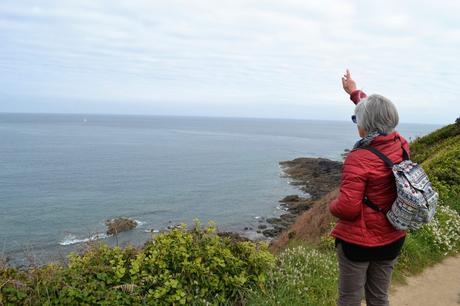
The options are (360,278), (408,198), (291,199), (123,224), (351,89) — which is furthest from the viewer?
(291,199)

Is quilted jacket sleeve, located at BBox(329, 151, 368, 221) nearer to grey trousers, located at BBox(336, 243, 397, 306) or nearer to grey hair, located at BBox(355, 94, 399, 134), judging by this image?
grey hair, located at BBox(355, 94, 399, 134)

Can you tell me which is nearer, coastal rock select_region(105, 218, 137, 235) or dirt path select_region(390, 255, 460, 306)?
dirt path select_region(390, 255, 460, 306)

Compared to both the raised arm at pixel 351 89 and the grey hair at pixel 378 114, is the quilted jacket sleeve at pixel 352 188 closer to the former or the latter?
the grey hair at pixel 378 114

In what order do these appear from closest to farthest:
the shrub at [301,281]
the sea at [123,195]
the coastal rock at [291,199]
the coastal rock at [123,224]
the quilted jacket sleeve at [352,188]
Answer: the quilted jacket sleeve at [352,188], the shrub at [301,281], the sea at [123,195], the coastal rock at [123,224], the coastal rock at [291,199]

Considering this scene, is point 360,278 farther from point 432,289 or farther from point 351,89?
point 432,289

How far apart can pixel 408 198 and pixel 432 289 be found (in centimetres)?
402

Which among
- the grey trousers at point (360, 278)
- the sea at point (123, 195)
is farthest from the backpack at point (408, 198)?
the sea at point (123, 195)

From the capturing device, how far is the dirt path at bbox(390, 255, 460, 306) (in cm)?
585

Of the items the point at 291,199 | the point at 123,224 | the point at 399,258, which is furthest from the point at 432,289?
the point at 291,199

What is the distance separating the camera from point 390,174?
3297 mm

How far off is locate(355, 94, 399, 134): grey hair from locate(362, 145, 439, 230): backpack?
192mm

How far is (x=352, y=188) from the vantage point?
3.22 metres

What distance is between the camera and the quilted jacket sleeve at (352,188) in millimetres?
3217

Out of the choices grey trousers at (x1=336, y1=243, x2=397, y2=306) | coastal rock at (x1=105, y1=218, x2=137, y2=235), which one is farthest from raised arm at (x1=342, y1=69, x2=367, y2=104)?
coastal rock at (x1=105, y1=218, x2=137, y2=235)
